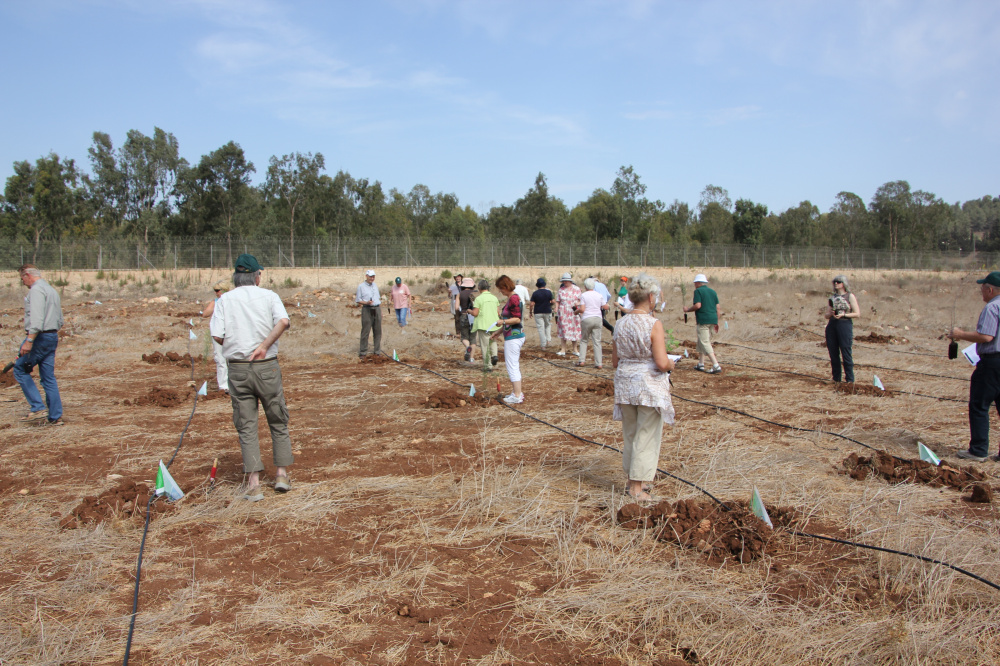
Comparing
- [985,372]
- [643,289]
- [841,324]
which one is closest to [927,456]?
[985,372]

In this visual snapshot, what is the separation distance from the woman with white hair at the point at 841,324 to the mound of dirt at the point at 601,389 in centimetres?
326

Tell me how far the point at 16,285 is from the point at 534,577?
33584 millimetres

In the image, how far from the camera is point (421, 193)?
86.6 m

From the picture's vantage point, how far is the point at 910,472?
5473mm

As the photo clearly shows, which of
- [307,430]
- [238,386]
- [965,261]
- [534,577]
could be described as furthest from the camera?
[965,261]

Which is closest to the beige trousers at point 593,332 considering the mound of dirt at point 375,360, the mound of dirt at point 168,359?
the mound of dirt at point 375,360

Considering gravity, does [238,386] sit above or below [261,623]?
above

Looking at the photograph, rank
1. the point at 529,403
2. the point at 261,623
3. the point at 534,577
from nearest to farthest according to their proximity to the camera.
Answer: the point at 261,623
the point at 534,577
the point at 529,403

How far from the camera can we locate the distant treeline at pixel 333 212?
45469 mm

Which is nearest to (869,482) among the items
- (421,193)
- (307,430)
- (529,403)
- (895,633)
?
A: (895,633)

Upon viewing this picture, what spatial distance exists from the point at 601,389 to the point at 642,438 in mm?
4703

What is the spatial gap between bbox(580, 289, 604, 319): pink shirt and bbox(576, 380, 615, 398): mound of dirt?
2.17 meters

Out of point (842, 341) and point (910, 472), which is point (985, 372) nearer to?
point (910, 472)

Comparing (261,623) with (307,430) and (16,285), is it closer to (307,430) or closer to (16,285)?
(307,430)
